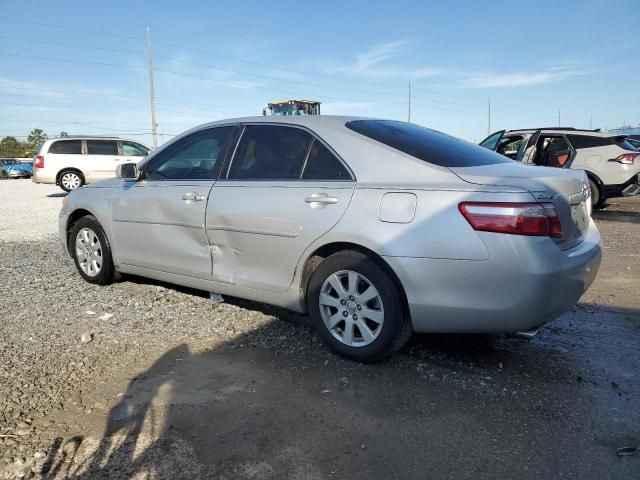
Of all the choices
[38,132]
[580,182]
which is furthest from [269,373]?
[38,132]

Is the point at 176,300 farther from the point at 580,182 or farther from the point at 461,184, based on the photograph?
the point at 580,182

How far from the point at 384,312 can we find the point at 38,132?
9470 centimetres

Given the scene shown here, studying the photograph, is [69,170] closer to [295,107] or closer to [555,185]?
[295,107]

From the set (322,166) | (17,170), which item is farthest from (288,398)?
(17,170)

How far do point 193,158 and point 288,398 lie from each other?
91.2 inches

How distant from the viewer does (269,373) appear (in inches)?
127

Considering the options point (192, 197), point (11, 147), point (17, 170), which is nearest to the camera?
point (192, 197)

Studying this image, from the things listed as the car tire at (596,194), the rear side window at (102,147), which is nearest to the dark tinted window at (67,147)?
the rear side window at (102,147)

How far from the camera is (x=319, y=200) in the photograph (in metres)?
3.33

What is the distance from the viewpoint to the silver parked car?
2803 millimetres

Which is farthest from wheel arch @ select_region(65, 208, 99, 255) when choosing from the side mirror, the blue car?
the blue car

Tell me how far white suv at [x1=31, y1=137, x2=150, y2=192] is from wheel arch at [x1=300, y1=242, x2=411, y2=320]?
1457 cm

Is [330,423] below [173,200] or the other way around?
below

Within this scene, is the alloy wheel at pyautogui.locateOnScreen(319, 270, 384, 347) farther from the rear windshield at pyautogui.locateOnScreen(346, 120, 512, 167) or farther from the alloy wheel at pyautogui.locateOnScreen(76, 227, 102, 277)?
the alloy wheel at pyautogui.locateOnScreen(76, 227, 102, 277)
